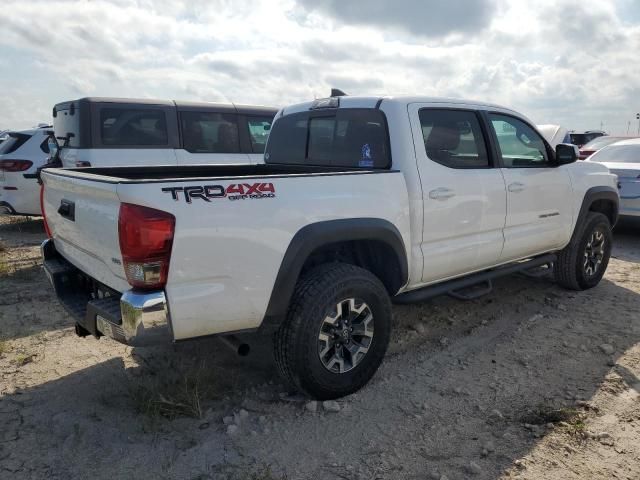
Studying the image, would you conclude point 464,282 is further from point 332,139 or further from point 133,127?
point 133,127

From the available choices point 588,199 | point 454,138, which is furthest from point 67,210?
point 588,199

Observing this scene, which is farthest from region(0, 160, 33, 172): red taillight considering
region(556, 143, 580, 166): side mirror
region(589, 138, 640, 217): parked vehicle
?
region(589, 138, 640, 217): parked vehicle

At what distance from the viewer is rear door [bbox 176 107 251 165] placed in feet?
24.6

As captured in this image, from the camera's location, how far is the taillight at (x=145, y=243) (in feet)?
7.87

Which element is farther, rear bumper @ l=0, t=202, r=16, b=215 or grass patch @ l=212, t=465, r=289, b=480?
rear bumper @ l=0, t=202, r=16, b=215

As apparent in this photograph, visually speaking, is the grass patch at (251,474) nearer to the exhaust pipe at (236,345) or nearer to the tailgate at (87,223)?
the exhaust pipe at (236,345)

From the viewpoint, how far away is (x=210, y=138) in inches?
303

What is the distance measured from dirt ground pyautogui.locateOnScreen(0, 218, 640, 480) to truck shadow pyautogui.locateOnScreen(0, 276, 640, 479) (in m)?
0.01

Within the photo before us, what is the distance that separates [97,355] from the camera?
12.8 feet

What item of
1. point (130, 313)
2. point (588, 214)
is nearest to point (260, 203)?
point (130, 313)

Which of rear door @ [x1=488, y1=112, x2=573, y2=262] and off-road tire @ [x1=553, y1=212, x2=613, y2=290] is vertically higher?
rear door @ [x1=488, y1=112, x2=573, y2=262]

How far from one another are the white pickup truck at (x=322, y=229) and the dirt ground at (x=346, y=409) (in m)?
0.37

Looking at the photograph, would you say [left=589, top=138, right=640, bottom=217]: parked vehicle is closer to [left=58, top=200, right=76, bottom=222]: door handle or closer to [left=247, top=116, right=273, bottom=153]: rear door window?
[left=247, top=116, right=273, bottom=153]: rear door window

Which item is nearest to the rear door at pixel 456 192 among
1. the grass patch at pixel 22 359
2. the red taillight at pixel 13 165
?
the grass patch at pixel 22 359
